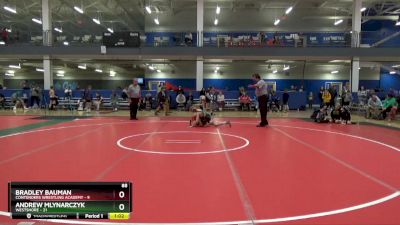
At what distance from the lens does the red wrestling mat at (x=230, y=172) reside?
4047 mm

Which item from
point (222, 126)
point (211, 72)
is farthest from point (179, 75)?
point (222, 126)

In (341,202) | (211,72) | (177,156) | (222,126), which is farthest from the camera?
(211,72)

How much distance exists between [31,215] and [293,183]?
3953 millimetres

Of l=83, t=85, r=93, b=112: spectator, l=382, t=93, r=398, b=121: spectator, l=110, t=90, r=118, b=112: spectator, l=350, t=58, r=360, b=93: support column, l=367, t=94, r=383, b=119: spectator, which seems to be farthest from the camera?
l=350, t=58, r=360, b=93: support column

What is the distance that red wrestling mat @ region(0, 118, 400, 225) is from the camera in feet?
13.3

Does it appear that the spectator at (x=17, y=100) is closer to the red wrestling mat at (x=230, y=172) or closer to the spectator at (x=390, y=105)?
the red wrestling mat at (x=230, y=172)

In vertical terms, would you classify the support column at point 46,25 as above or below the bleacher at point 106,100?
above

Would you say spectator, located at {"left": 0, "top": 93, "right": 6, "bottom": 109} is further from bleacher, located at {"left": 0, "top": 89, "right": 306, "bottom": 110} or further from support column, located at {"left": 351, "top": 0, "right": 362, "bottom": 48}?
support column, located at {"left": 351, "top": 0, "right": 362, "bottom": 48}

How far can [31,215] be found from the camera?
2.48m

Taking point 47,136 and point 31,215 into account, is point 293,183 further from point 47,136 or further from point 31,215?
point 47,136
